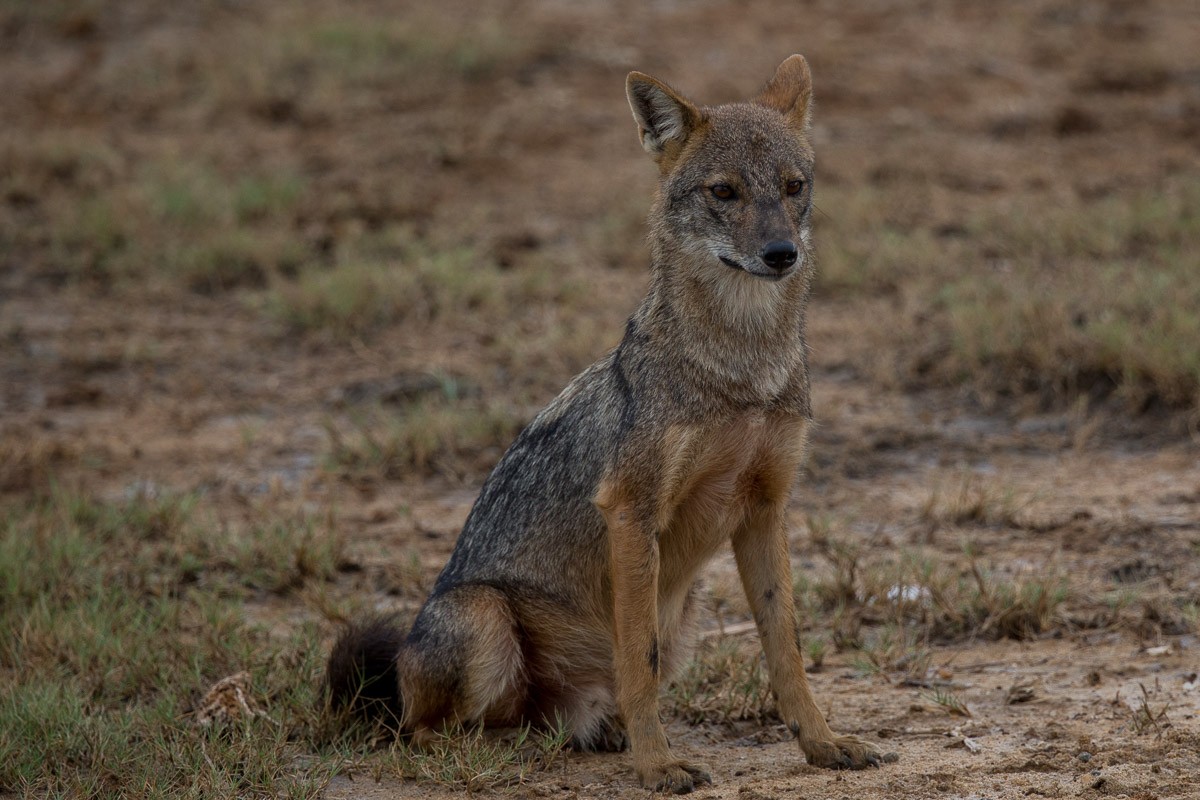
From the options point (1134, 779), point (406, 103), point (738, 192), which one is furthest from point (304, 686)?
point (406, 103)

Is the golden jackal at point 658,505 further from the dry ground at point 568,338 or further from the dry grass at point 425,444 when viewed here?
the dry grass at point 425,444

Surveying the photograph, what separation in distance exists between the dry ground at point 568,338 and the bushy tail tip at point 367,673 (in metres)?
0.19

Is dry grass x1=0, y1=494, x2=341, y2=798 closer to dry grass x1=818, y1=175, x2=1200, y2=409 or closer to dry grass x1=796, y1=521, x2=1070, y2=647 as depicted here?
dry grass x1=796, y1=521, x2=1070, y2=647

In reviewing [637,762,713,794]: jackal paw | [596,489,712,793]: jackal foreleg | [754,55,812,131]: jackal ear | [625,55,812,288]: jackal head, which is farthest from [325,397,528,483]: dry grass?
[637,762,713,794]: jackal paw

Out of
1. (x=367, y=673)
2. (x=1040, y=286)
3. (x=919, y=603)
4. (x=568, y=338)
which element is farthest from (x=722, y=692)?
(x=1040, y=286)

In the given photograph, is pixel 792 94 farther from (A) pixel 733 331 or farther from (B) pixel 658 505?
(B) pixel 658 505

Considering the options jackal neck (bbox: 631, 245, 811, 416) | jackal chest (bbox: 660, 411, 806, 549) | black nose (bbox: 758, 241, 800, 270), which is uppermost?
black nose (bbox: 758, 241, 800, 270)

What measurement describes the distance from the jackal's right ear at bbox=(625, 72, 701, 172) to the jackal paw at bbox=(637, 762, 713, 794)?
1928 mm

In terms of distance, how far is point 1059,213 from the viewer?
9820 millimetres

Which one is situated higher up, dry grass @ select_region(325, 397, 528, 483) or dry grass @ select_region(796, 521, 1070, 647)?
dry grass @ select_region(325, 397, 528, 483)

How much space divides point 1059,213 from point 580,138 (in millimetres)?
4180

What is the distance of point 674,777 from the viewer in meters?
4.38

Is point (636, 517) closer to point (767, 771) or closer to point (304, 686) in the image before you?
point (767, 771)

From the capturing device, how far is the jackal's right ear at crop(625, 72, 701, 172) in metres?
4.80
